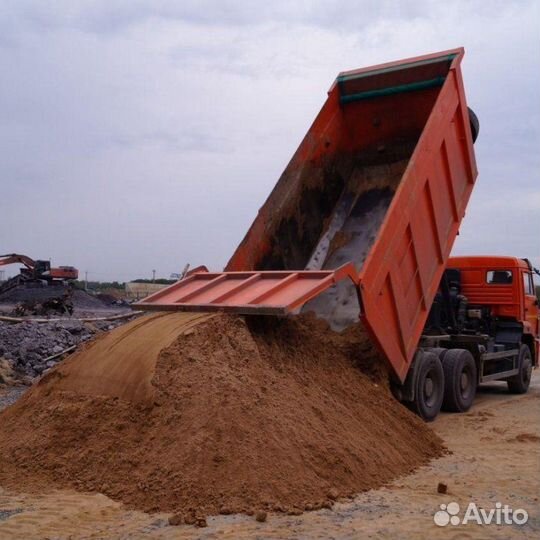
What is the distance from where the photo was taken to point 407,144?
10.3 meters

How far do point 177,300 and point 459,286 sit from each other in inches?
244

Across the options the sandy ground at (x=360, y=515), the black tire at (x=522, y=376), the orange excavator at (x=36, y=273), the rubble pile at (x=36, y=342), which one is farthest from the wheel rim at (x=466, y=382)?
the orange excavator at (x=36, y=273)

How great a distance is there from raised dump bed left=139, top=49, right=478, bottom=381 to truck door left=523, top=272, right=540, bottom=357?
3.36 meters

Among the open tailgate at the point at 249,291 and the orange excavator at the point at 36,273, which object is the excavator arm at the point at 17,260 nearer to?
the orange excavator at the point at 36,273

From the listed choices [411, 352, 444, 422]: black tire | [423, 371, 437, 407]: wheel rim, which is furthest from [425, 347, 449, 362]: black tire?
[423, 371, 437, 407]: wheel rim

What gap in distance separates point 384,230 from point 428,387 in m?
2.53

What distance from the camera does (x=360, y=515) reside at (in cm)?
517

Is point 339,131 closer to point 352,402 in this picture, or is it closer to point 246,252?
point 246,252

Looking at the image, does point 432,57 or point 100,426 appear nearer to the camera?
point 100,426

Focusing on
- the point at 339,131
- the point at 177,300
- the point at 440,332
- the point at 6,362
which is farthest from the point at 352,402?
the point at 6,362

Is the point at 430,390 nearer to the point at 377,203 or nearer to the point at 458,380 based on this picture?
the point at 458,380

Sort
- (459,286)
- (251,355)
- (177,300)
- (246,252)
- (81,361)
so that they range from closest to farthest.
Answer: (251,355)
(81,361)
(177,300)
(246,252)
(459,286)

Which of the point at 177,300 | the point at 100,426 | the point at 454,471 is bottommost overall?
the point at 454,471

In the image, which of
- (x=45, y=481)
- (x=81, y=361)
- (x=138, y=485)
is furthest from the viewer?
(x=81, y=361)
